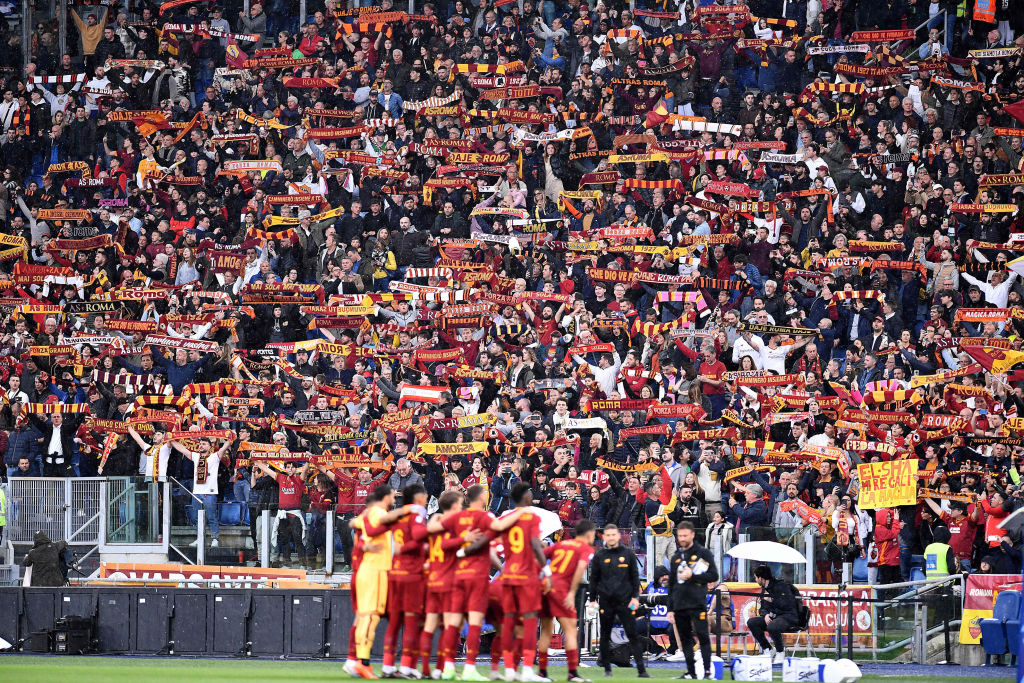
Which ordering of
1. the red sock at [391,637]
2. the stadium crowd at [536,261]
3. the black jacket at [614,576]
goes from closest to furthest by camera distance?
the red sock at [391,637], the black jacket at [614,576], the stadium crowd at [536,261]

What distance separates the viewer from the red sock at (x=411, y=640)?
629 inches

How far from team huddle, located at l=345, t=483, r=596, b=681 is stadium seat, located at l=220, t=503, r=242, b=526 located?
7.42 m

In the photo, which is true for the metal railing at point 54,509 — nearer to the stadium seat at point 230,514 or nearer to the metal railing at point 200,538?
the metal railing at point 200,538

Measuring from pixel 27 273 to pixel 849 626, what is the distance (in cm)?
1837

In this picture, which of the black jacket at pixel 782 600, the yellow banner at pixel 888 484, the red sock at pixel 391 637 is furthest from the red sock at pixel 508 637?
the yellow banner at pixel 888 484

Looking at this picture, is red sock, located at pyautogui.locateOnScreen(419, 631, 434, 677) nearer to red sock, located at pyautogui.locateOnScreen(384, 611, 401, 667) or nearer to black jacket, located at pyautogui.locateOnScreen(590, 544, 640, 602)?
red sock, located at pyautogui.locateOnScreen(384, 611, 401, 667)

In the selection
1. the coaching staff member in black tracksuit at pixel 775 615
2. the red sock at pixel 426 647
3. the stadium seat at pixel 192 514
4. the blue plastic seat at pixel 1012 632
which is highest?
the red sock at pixel 426 647

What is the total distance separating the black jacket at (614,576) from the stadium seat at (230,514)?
7.80m

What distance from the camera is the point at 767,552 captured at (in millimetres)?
20031

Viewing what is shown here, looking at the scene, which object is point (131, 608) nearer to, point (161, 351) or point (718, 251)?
point (161, 351)

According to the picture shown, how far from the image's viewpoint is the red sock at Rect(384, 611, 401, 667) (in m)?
16.0

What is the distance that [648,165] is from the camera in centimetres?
3016

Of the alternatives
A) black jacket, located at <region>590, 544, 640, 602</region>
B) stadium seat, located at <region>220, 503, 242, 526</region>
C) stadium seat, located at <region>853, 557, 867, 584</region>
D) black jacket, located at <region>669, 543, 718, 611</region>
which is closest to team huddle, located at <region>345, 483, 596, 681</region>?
black jacket, located at <region>590, 544, 640, 602</region>

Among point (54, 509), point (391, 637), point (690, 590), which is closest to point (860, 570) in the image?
point (690, 590)
